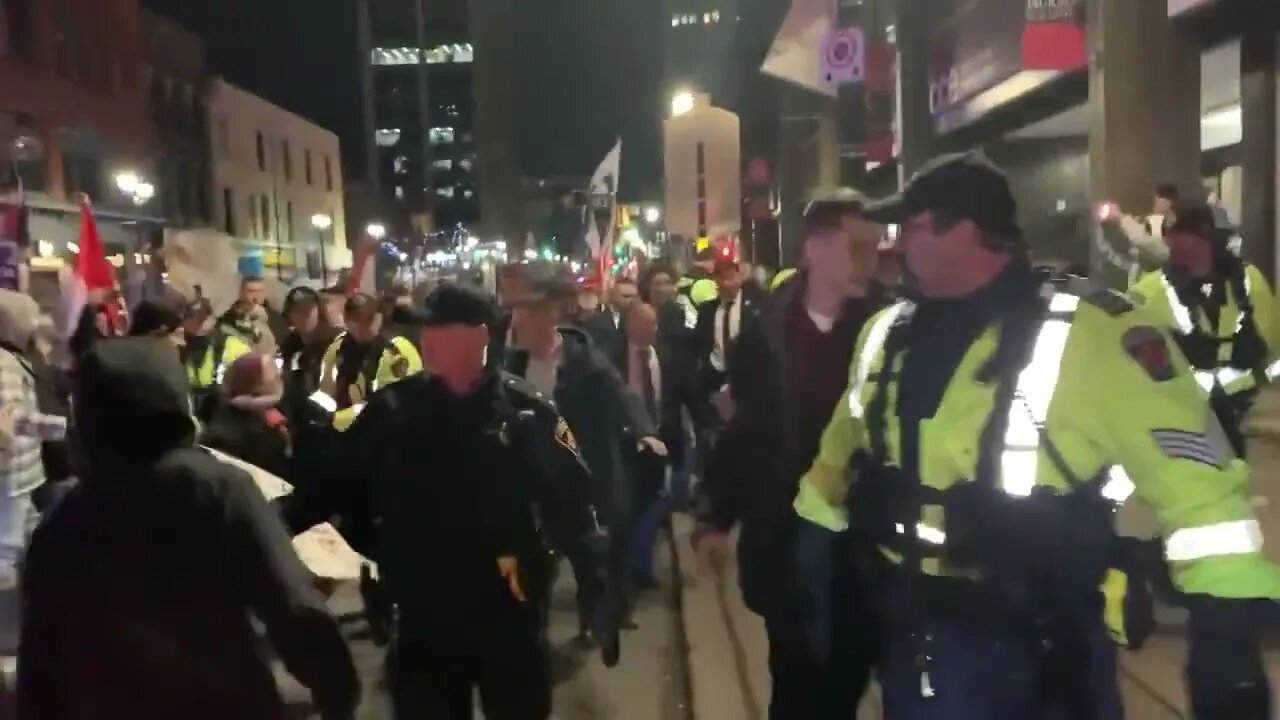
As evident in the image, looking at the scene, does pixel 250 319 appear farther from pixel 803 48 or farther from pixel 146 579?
pixel 803 48

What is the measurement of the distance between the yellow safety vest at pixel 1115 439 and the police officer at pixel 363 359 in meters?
5.57

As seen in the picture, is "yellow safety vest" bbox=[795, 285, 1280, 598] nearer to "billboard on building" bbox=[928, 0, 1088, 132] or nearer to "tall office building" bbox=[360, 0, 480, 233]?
"billboard on building" bbox=[928, 0, 1088, 132]

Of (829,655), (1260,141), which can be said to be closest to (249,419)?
(829,655)

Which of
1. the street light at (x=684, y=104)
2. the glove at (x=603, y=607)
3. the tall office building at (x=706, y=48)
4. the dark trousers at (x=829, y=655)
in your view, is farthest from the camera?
the tall office building at (x=706, y=48)

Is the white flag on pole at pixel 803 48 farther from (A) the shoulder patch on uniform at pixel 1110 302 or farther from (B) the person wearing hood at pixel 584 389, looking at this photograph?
(A) the shoulder patch on uniform at pixel 1110 302

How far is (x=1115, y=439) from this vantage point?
3059mm

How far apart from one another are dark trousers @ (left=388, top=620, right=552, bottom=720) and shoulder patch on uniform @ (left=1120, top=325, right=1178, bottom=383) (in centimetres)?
213

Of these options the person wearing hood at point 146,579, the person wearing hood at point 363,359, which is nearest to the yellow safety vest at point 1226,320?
the person wearing hood at point 363,359

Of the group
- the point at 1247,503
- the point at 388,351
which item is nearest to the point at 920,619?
the point at 1247,503

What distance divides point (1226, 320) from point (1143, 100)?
282 inches

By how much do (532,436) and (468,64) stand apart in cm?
16311

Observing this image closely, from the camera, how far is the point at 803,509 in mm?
3930

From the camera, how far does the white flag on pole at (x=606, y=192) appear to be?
1546 centimetres

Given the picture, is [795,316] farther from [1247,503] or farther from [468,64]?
[468,64]
